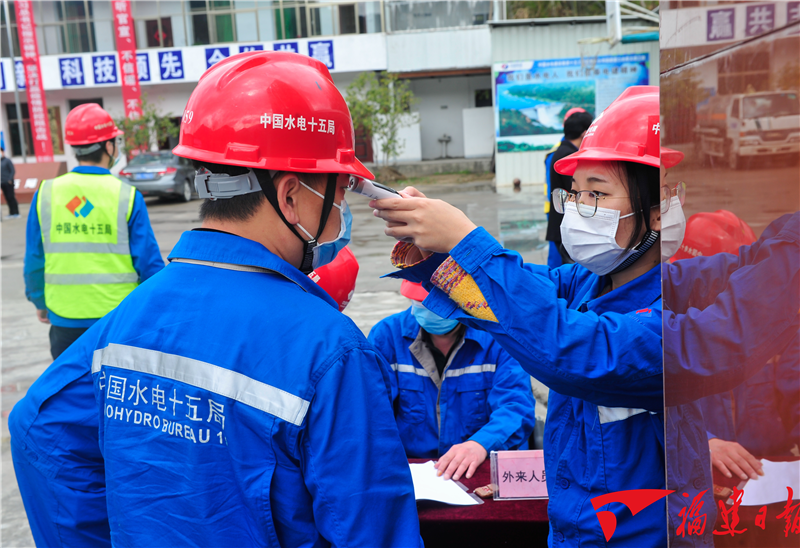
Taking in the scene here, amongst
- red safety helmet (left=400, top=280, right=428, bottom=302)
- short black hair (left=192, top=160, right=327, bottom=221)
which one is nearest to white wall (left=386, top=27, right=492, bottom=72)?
red safety helmet (left=400, top=280, right=428, bottom=302)

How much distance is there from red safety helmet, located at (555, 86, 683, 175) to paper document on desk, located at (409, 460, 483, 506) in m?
1.20

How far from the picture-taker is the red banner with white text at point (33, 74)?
2173cm

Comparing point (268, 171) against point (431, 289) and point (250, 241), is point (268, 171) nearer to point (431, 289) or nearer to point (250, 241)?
point (250, 241)

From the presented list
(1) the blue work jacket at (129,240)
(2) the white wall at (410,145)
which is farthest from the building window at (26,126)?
(1) the blue work jacket at (129,240)

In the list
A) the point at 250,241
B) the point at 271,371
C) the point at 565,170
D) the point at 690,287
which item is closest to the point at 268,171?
the point at 250,241

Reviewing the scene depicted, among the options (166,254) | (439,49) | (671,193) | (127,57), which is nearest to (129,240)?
(671,193)

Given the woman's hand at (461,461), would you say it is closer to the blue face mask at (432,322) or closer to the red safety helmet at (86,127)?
the blue face mask at (432,322)

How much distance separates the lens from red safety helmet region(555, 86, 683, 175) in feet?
4.99

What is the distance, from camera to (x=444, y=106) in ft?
82.2

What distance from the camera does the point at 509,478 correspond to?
2.19 metres

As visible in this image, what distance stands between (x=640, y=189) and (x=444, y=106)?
2430 centimetres

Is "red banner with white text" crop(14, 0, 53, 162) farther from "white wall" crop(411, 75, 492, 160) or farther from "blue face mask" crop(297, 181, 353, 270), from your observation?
"blue face mask" crop(297, 181, 353, 270)

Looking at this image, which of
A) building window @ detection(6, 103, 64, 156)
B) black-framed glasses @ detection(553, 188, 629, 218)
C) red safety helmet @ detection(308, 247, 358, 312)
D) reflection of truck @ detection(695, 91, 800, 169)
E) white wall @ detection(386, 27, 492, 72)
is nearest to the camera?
reflection of truck @ detection(695, 91, 800, 169)

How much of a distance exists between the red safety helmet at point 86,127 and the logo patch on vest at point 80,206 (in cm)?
37
